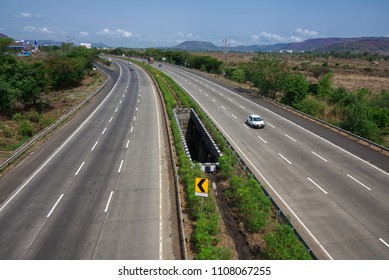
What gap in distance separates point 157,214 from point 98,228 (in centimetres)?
336

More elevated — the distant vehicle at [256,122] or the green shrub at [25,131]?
the distant vehicle at [256,122]

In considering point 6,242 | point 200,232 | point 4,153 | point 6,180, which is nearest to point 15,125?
point 4,153

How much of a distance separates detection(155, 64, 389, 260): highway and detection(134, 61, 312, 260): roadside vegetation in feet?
5.44

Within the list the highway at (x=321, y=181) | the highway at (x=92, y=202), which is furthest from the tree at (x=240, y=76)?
the highway at (x=92, y=202)

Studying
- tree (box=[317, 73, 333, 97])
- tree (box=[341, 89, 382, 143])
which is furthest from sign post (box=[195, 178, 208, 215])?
tree (box=[317, 73, 333, 97])

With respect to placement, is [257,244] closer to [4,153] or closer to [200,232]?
[200,232]

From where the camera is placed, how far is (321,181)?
21.8 metres

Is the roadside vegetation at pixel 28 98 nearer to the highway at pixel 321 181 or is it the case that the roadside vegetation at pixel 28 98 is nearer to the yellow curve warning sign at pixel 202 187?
the yellow curve warning sign at pixel 202 187

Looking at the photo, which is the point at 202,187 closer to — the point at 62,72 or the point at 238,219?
the point at 238,219

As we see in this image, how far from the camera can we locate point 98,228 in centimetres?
1612

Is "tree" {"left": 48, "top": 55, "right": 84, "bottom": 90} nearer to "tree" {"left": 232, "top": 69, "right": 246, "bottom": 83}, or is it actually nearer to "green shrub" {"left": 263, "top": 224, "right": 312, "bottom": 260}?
"tree" {"left": 232, "top": 69, "right": 246, "bottom": 83}

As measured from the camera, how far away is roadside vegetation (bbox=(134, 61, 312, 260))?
44.3ft

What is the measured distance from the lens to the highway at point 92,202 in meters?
14.6

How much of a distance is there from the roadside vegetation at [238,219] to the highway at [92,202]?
1.49m
